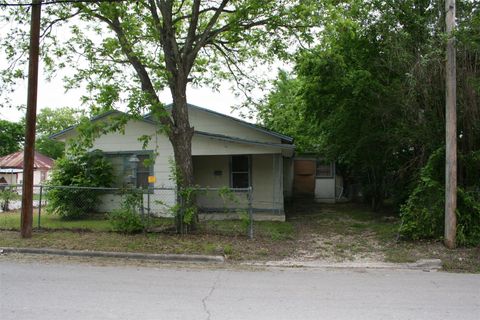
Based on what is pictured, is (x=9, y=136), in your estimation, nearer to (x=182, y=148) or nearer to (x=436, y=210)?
(x=182, y=148)

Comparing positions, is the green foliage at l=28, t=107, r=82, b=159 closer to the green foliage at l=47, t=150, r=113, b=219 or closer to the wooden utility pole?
the green foliage at l=47, t=150, r=113, b=219

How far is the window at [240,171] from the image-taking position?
654 inches

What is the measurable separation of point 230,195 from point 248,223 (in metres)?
0.84

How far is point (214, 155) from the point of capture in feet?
51.3

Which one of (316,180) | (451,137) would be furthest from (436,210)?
(316,180)

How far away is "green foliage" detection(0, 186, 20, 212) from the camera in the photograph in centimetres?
1683

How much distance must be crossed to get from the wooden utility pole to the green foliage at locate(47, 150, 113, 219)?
10.6 m

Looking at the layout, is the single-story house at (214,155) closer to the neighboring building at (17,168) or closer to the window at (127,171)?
the window at (127,171)

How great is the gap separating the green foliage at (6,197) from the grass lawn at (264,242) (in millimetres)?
2878

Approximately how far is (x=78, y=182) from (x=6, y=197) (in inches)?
164

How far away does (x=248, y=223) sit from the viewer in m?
11.1

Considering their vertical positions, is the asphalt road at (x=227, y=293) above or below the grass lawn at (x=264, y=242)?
below

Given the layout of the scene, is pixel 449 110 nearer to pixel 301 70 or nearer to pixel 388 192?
pixel 301 70

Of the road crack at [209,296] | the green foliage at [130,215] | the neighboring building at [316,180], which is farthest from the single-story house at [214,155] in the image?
the neighboring building at [316,180]
